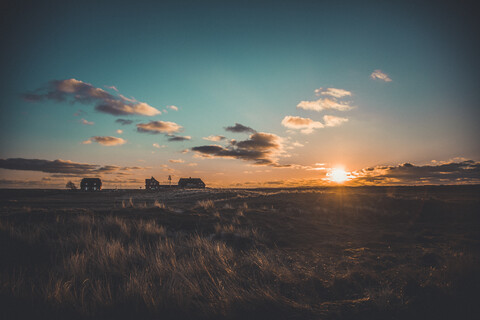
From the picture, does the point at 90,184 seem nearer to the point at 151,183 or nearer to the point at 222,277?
the point at 151,183

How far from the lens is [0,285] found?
3.75 metres

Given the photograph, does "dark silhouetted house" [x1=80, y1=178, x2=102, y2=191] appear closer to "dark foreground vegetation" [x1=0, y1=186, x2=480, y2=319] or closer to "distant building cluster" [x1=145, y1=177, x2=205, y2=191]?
"distant building cluster" [x1=145, y1=177, x2=205, y2=191]

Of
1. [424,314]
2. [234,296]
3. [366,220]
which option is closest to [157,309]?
[234,296]

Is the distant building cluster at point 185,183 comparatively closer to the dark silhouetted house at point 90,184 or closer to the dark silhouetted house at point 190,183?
the dark silhouetted house at point 190,183

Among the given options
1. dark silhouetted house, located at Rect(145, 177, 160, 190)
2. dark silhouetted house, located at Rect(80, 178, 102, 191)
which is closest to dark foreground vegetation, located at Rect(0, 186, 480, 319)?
dark silhouetted house, located at Rect(80, 178, 102, 191)

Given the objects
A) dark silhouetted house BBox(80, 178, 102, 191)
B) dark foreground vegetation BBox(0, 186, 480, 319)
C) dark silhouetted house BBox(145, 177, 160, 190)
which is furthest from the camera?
dark silhouetted house BBox(145, 177, 160, 190)

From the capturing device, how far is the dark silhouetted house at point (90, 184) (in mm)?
62156

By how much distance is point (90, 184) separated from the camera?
62625 mm

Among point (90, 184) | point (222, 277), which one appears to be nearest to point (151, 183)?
point (90, 184)

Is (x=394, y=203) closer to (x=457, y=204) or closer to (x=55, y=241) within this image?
(x=457, y=204)

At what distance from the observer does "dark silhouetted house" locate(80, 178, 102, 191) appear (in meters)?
62.2

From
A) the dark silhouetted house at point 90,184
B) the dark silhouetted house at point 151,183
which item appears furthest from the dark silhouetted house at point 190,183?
the dark silhouetted house at point 90,184

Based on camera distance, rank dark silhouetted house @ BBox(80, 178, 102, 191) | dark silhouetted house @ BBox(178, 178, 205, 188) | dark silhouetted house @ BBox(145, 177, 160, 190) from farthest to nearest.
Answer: dark silhouetted house @ BBox(178, 178, 205, 188), dark silhouetted house @ BBox(145, 177, 160, 190), dark silhouetted house @ BBox(80, 178, 102, 191)

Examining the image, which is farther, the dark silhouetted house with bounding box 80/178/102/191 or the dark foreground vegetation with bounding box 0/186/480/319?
the dark silhouetted house with bounding box 80/178/102/191
